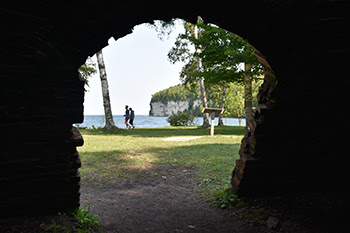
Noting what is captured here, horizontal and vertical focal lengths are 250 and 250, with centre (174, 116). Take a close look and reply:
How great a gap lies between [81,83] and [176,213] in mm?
2880

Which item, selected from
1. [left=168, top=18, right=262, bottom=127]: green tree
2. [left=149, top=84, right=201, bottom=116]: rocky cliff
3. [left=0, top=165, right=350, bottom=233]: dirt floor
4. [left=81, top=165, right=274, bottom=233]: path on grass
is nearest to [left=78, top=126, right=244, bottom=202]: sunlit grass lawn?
[left=81, top=165, right=274, bottom=233]: path on grass

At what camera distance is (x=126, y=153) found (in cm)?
983

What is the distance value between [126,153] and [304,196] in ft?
22.8

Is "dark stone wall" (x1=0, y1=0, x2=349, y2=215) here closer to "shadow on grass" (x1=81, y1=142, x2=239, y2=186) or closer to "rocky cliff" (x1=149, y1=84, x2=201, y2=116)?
"shadow on grass" (x1=81, y1=142, x2=239, y2=186)

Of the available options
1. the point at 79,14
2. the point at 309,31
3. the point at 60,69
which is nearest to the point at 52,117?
the point at 60,69

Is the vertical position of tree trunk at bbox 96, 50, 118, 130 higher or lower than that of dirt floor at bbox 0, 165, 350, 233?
higher

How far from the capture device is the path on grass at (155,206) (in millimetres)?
4070

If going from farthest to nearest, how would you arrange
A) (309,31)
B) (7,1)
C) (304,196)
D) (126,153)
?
(126,153), (304,196), (309,31), (7,1)

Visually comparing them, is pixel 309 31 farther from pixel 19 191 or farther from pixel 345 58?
pixel 19 191

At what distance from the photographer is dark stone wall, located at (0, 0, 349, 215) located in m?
2.96

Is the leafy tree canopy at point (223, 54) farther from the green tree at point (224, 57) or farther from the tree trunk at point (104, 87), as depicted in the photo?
the tree trunk at point (104, 87)

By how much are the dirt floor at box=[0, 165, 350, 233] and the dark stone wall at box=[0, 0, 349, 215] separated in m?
0.71

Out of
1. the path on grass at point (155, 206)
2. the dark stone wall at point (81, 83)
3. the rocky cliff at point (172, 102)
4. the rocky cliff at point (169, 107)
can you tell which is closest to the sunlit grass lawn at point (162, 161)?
the path on grass at point (155, 206)

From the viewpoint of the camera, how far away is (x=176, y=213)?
15.2 feet
